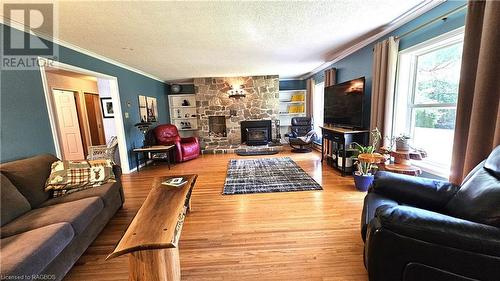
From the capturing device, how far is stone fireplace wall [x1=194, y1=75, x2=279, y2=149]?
6574 mm

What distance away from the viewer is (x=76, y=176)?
2211 mm

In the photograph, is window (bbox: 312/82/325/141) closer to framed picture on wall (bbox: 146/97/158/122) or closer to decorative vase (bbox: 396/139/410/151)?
decorative vase (bbox: 396/139/410/151)

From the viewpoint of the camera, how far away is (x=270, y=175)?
3803 mm

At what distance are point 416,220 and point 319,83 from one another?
5.51 m

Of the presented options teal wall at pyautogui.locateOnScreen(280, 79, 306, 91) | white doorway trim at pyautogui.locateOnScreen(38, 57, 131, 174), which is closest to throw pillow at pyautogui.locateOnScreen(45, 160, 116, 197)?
white doorway trim at pyautogui.locateOnScreen(38, 57, 131, 174)

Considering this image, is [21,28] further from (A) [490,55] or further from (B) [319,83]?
(B) [319,83]

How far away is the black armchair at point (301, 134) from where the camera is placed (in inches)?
228

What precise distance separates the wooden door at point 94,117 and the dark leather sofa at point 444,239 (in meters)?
6.97

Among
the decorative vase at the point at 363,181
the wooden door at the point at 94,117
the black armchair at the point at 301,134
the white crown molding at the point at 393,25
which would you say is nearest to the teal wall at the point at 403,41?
the white crown molding at the point at 393,25

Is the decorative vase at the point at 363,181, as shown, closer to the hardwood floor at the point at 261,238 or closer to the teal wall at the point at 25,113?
the hardwood floor at the point at 261,238

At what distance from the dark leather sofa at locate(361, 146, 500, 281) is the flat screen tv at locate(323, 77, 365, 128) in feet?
7.52

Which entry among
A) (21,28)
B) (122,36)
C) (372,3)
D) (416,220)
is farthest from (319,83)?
(21,28)

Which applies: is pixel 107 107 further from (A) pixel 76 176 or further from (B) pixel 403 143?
(B) pixel 403 143
